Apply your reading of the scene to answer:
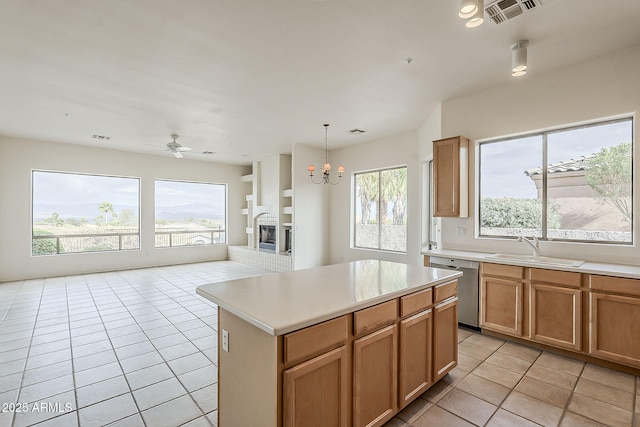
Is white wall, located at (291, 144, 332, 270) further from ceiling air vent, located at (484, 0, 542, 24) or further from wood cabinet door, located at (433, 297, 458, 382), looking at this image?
ceiling air vent, located at (484, 0, 542, 24)

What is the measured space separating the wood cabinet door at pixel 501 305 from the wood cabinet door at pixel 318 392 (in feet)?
8.03

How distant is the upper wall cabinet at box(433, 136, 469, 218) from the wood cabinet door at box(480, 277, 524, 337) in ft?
3.22

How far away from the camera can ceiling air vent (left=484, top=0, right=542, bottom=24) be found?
7.22ft

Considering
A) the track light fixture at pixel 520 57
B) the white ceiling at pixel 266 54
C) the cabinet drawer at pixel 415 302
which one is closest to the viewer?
the cabinet drawer at pixel 415 302

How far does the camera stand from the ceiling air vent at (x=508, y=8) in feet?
7.22

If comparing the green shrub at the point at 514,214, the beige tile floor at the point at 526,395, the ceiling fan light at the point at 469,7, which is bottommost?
the beige tile floor at the point at 526,395

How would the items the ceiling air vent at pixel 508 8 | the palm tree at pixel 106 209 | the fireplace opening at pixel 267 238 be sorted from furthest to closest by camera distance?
the fireplace opening at pixel 267 238 < the palm tree at pixel 106 209 < the ceiling air vent at pixel 508 8

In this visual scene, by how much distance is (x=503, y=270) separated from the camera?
3236 millimetres

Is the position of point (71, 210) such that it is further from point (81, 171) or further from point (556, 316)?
point (556, 316)

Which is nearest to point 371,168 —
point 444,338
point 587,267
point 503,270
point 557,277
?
point 503,270

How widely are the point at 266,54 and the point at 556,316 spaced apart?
3.87 m

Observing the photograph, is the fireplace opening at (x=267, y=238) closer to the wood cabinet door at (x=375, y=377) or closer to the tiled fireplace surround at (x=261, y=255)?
the tiled fireplace surround at (x=261, y=255)

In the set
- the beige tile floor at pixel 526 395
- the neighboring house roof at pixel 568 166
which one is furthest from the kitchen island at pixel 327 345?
the neighboring house roof at pixel 568 166

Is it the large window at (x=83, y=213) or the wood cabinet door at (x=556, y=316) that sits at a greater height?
the large window at (x=83, y=213)
